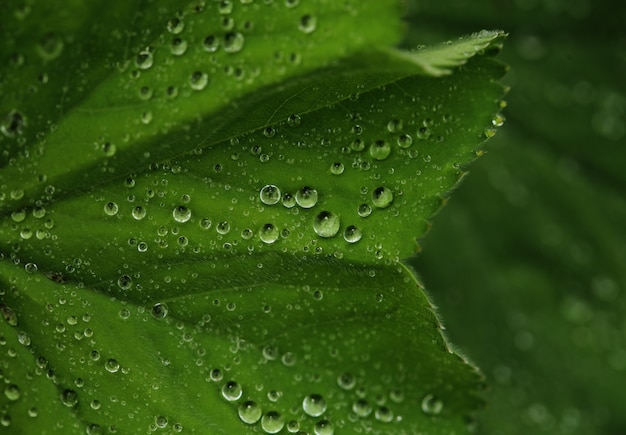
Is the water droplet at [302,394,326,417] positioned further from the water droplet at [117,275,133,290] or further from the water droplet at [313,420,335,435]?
the water droplet at [117,275,133,290]

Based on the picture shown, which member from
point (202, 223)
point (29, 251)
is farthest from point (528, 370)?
point (29, 251)

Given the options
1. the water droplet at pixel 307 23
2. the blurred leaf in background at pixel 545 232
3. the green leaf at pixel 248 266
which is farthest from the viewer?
the blurred leaf in background at pixel 545 232

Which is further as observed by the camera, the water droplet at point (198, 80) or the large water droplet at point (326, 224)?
the large water droplet at point (326, 224)

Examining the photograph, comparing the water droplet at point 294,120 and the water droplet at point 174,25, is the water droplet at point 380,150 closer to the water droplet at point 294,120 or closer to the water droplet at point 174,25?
the water droplet at point 294,120

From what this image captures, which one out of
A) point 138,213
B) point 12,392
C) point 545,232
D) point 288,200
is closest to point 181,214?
point 138,213

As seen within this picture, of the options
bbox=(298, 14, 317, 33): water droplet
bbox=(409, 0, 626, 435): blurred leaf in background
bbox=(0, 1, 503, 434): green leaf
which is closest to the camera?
bbox=(298, 14, 317, 33): water droplet

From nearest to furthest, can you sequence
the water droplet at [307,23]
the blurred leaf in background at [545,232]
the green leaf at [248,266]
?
the water droplet at [307,23]
the green leaf at [248,266]
the blurred leaf in background at [545,232]

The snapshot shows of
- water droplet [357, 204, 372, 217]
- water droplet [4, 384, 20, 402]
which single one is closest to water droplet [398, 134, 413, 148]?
water droplet [357, 204, 372, 217]

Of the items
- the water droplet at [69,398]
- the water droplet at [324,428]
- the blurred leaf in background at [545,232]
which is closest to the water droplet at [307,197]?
the water droplet at [324,428]
